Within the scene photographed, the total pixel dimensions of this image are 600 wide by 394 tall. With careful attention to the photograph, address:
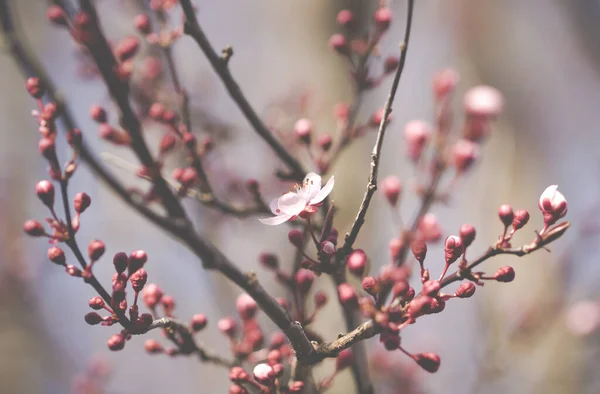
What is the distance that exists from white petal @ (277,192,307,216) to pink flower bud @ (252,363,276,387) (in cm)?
40

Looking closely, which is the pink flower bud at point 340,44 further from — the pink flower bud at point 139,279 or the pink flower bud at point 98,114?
the pink flower bud at point 139,279

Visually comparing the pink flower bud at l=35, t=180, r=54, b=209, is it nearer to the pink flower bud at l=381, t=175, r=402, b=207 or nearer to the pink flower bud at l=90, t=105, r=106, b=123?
the pink flower bud at l=90, t=105, r=106, b=123

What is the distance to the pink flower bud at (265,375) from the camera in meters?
1.26

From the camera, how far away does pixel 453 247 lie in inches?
47.5

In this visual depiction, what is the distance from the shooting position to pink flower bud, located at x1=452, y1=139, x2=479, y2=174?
1.73 meters

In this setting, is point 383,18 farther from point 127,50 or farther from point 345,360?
point 345,360

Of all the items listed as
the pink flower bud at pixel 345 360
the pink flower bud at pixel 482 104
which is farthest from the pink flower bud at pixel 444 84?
the pink flower bud at pixel 345 360

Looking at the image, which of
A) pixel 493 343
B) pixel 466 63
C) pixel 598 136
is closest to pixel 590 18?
pixel 598 136

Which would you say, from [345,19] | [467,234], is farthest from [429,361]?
[345,19]

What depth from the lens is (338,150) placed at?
1.92m

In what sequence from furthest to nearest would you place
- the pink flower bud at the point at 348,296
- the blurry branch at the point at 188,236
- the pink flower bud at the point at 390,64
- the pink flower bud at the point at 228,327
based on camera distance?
1. the pink flower bud at the point at 390,64
2. the pink flower bud at the point at 228,327
3. the pink flower bud at the point at 348,296
4. the blurry branch at the point at 188,236

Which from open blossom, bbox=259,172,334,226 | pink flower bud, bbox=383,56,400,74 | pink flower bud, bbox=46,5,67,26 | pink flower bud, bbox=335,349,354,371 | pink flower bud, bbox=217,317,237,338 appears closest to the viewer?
open blossom, bbox=259,172,334,226

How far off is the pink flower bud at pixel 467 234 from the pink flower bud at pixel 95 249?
90cm

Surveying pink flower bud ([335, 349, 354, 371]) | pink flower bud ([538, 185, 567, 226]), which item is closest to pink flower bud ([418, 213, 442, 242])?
pink flower bud ([538, 185, 567, 226])
